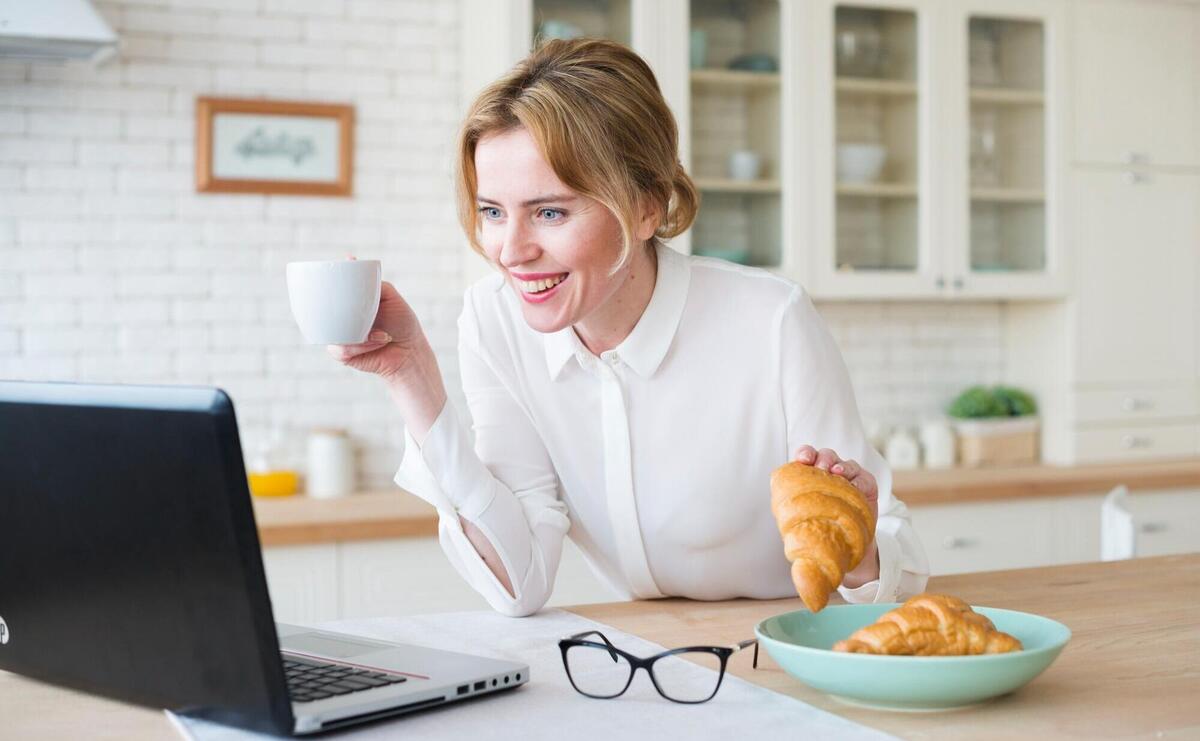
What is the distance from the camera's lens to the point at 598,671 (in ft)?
4.17

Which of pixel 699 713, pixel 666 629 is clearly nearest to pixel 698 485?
pixel 666 629

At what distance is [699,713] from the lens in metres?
1.12

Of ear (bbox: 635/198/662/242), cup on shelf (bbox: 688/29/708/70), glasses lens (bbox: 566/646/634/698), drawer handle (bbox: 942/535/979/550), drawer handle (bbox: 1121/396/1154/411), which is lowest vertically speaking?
drawer handle (bbox: 942/535/979/550)

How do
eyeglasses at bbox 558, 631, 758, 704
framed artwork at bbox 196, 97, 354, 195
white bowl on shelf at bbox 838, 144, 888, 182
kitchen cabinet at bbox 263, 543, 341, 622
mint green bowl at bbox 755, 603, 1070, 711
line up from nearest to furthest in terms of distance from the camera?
mint green bowl at bbox 755, 603, 1070, 711, eyeglasses at bbox 558, 631, 758, 704, kitchen cabinet at bbox 263, 543, 341, 622, framed artwork at bbox 196, 97, 354, 195, white bowl on shelf at bbox 838, 144, 888, 182

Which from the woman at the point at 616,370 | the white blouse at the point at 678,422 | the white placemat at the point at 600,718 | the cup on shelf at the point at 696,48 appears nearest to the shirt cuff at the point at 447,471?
the woman at the point at 616,370

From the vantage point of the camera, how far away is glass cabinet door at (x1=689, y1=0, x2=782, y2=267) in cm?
375

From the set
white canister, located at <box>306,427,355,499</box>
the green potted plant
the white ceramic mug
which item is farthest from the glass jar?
the white ceramic mug

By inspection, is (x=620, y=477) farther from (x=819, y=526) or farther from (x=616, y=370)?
(x=819, y=526)

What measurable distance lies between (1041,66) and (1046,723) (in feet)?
11.4

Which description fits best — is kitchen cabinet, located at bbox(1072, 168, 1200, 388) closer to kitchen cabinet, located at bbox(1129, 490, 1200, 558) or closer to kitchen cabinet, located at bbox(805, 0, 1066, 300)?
kitchen cabinet, located at bbox(805, 0, 1066, 300)

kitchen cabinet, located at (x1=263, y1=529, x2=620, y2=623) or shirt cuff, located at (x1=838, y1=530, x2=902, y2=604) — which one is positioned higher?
shirt cuff, located at (x1=838, y1=530, x2=902, y2=604)

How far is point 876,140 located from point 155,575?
11.0 ft

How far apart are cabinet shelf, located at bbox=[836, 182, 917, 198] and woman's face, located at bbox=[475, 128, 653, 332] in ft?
7.63

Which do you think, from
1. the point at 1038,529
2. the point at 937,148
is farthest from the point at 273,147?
the point at 1038,529
